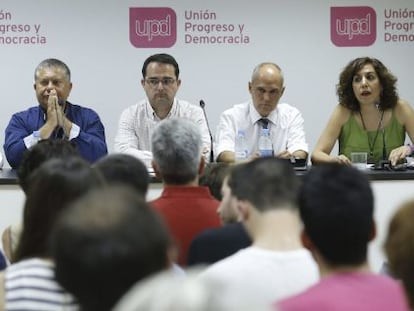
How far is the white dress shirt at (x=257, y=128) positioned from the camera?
4812 millimetres

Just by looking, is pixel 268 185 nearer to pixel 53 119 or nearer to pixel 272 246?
pixel 272 246

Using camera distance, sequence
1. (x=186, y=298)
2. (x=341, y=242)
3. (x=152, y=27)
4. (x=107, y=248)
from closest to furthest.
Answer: (x=186, y=298) → (x=107, y=248) → (x=341, y=242) → (x=152, y=27)

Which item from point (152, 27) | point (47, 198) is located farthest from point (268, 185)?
point (152, 27)

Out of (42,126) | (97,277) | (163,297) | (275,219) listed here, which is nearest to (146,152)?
(42,126)

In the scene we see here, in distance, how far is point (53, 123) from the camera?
14.9 feet

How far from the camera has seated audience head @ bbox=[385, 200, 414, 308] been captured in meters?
1.51

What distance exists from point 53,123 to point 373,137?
1966mm

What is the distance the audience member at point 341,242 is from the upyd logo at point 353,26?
4431mm

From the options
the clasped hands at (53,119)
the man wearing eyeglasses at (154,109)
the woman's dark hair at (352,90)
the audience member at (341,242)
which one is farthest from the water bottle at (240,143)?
the audience member at (341,242)

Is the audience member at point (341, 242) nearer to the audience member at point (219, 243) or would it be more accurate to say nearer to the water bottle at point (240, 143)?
the audience member at point (219, 243)

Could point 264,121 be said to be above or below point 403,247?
above

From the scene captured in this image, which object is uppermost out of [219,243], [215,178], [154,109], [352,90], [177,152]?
[352,90]

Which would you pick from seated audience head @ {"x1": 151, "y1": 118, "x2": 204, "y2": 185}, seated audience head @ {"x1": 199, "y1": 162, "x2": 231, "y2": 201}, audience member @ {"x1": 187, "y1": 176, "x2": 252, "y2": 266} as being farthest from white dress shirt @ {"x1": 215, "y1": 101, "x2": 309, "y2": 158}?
audience member @ {"x1": 187, "y1": 176, "x2": 252, "y2": 266}

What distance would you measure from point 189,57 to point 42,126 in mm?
1568
